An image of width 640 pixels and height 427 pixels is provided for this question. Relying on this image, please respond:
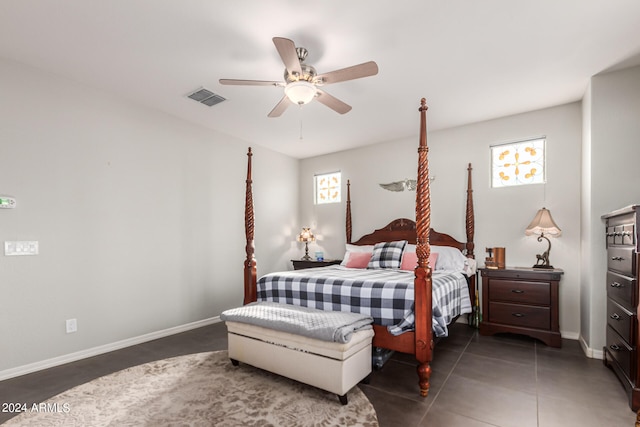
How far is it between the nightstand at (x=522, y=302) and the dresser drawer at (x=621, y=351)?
2.14ft

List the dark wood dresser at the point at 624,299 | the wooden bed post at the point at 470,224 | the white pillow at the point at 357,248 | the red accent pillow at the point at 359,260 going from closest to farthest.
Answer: the dark wood dresser at the point at 624,299 < the wooden bed post at the point at 470,224 < the red accent pillow at the point at 359,260 < the white pillow at the point at 357,248

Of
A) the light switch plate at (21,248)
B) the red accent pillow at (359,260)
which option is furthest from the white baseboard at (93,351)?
the red accent pillow at (359,260)

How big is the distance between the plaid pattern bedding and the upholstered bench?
0.58ft

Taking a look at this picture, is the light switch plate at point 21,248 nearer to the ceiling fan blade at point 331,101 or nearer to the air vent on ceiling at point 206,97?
the air vent on ceiling at point 206,97

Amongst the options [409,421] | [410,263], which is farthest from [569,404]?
[410,263]

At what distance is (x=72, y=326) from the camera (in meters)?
3.13

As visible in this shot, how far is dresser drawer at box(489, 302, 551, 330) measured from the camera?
3.51m

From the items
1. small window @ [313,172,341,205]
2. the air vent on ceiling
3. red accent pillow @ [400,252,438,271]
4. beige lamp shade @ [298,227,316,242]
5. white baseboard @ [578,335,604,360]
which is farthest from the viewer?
small window @ [313,172,341,205]

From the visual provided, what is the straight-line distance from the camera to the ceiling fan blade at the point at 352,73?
2.26 m

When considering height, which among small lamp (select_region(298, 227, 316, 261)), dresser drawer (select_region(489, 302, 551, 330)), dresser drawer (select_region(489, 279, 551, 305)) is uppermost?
small lamp (select_region(298, 227, 316, 261))

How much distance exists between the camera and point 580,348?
340 centimetres

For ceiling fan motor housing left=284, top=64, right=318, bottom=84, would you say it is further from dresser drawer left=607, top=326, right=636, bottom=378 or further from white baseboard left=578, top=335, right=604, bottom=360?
white baseboard left=578, top=335, right=604, bottom=360

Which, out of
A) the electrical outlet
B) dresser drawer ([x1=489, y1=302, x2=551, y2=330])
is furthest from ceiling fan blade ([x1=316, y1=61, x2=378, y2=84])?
the electrical outlet

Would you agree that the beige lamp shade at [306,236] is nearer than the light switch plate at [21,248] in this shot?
No
